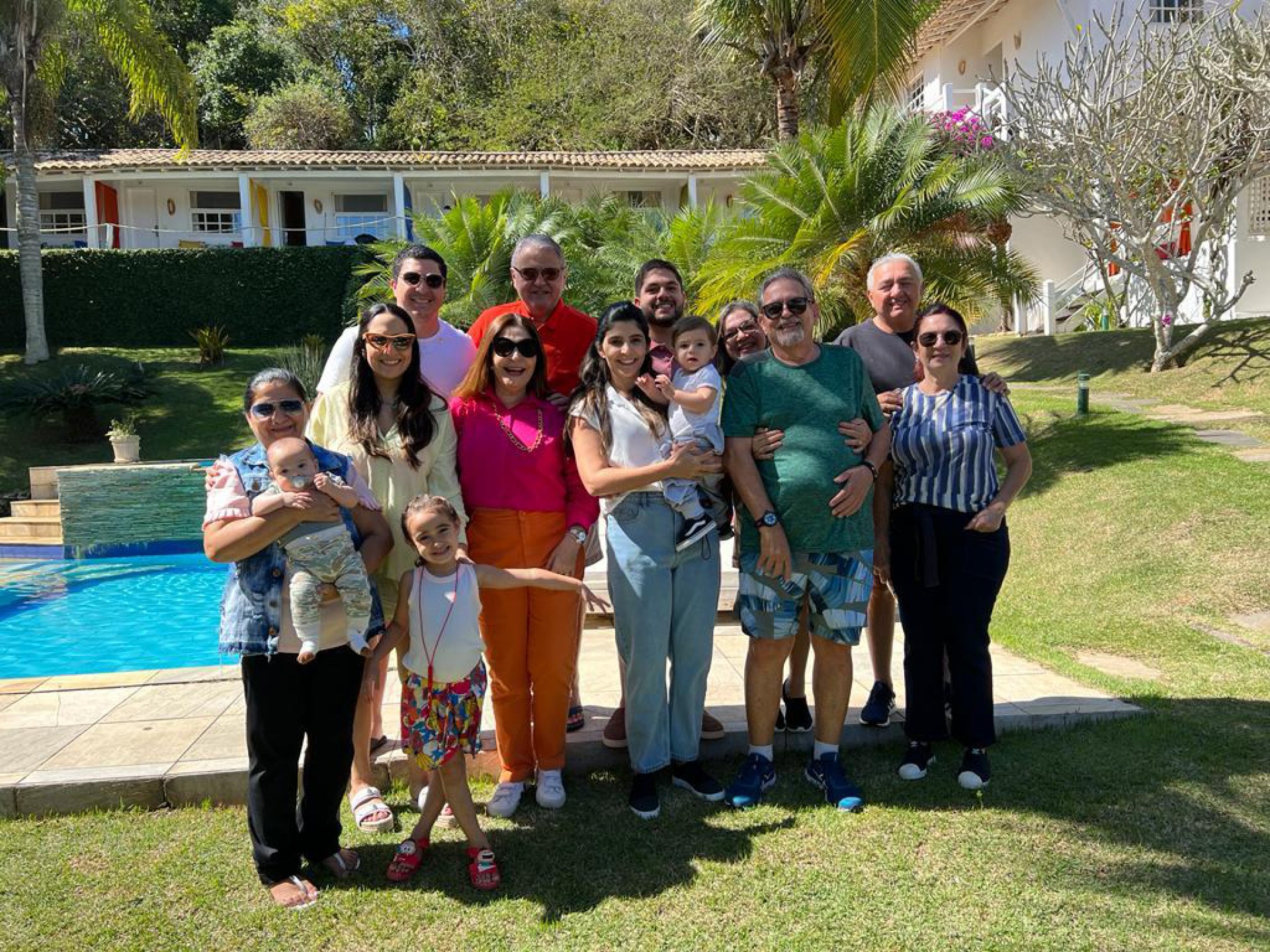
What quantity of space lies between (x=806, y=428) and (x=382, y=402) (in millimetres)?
1629

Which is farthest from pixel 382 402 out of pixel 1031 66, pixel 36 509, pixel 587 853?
pixel 1031 66

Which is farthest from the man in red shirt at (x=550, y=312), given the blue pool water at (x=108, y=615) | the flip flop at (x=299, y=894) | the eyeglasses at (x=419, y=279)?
the blue pool water at (x=108, y=615)

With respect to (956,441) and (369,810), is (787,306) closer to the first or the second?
(956,441)

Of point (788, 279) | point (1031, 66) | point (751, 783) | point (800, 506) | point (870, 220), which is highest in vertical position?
point (1031, 66)

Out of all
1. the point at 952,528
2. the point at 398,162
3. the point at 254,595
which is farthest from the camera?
the point at 398,162

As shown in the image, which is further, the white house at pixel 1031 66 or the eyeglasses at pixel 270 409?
the white house at pixel 1031 66

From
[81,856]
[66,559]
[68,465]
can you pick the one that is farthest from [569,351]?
[68,465]

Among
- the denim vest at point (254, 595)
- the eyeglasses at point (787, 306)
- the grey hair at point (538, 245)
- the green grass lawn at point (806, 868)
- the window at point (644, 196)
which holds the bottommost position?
the green grass lawn at point (806, 868)

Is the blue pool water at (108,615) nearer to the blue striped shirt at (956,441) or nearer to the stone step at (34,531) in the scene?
the stone step at (34,531)

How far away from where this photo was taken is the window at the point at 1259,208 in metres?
17.7

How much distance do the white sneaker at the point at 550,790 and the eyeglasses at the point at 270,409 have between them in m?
1.78

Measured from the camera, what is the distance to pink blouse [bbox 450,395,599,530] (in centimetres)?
366

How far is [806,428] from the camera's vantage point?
3.73 m

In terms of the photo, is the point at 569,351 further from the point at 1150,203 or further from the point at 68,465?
the point at 68,465
